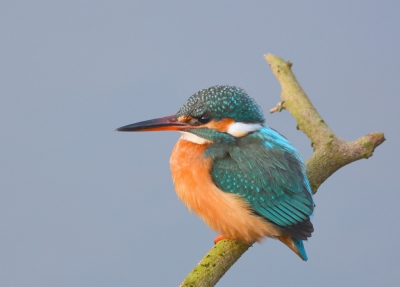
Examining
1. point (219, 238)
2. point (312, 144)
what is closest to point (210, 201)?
point (219, 238)

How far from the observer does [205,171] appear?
3064 millimetres

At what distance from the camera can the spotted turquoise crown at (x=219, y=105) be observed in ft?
9.95

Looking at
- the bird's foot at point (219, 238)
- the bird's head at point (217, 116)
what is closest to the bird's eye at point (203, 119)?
the bird's head at point (217, 116)

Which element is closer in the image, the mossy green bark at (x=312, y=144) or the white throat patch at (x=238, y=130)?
the mossy green bark at (x=312, y=144)

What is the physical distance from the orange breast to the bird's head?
0.09 m

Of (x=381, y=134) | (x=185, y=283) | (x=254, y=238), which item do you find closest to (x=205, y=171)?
(x=254, y=238)

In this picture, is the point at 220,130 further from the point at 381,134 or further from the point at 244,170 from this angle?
the point at 381,134

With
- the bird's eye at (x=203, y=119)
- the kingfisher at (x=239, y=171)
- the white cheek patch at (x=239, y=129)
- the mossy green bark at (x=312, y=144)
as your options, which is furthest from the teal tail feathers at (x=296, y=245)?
the bird's eye at (x=203, y=119)

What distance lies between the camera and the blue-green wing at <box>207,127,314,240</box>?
2.96m

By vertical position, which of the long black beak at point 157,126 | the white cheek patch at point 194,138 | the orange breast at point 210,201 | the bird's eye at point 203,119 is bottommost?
the orange breast at point 210,201

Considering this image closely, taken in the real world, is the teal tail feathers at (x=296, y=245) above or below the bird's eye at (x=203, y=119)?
below

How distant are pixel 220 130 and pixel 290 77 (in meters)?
0.87

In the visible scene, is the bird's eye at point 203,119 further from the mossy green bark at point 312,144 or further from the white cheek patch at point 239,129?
the mossy green bark at point 312,144

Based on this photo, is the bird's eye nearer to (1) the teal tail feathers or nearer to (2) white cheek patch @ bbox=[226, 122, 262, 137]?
(2) white cheek patch @ bbox=[226, 122, 262, 137]
